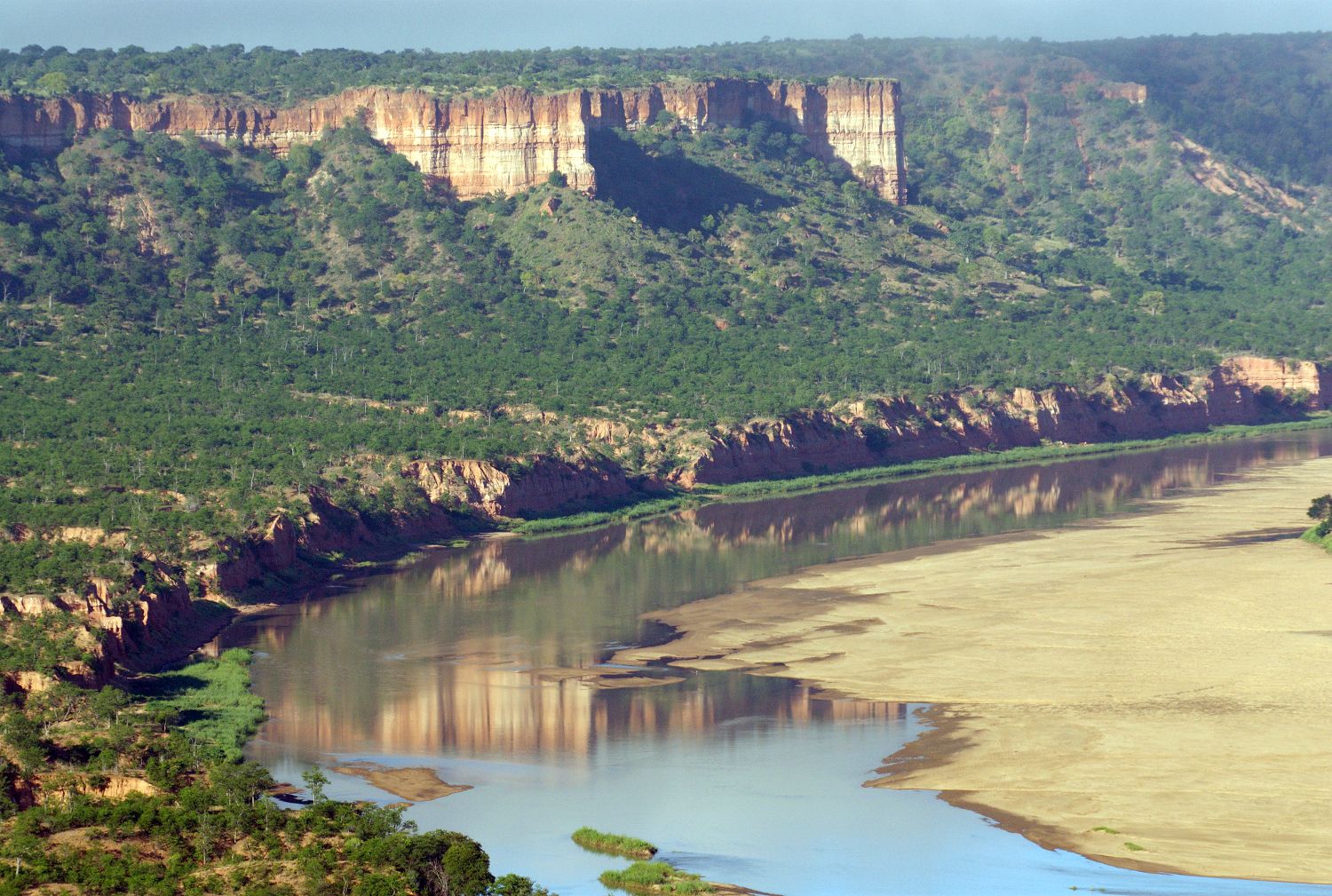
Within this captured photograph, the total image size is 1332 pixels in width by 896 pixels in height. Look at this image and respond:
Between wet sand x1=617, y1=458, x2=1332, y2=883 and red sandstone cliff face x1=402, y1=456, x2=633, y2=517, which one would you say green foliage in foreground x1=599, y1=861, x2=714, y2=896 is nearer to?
wet sand x1=617, y1=458, x2=1332, y2=883

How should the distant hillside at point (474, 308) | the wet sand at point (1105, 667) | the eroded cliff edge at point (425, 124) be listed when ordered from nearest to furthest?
the wet sand at point (1105, 667) < the distant hillside at point (474, 308) < the eroded cliff edge at point (425, 124)

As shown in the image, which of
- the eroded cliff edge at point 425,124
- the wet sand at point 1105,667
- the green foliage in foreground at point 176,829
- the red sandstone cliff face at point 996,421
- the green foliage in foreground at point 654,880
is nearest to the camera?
the green foliage in foreground at point 176,829

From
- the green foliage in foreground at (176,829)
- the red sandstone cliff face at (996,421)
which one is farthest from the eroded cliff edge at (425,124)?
the green foliage in foreground at (176,829)

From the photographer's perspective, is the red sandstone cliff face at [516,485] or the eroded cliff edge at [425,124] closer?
the red sandstone cliff face at [516,485]

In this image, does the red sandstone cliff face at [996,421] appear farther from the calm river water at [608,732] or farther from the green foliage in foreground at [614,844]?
the green foliage in foreground at [614,844]

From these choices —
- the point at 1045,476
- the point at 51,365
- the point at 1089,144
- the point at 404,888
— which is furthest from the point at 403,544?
the point at 1089,144
